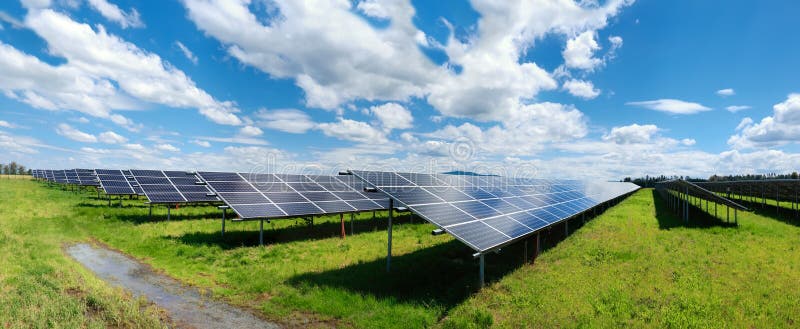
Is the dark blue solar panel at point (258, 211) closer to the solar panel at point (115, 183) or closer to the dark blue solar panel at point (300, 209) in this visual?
the dark blue solar panel at point (300, 209)

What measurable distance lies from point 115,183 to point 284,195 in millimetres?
25812

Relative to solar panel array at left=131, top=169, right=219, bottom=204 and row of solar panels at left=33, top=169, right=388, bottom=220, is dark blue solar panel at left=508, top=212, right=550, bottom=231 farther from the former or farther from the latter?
solar panel array at left=131, top=169, right=219, bottom=204

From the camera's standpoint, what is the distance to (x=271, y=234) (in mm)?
22969

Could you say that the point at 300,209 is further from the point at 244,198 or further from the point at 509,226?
the point at 509,226

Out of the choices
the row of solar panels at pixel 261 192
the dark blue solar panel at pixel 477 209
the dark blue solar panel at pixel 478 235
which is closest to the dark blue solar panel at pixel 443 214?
the dark blue solar panel at pixel 478 235

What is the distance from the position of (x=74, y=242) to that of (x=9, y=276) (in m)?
9.00

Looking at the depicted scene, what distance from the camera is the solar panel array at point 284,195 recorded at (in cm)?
2158

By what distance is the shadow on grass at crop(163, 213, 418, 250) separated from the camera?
20.6 metres

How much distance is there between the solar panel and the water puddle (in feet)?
66.0

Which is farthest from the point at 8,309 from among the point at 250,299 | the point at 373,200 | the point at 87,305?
the point at 373,200

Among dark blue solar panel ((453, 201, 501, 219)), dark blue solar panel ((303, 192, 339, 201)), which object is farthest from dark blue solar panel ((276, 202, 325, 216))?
dark blue solar panel ((453, 201, 501, 219))

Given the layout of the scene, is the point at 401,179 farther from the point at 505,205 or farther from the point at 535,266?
the point at 535,266

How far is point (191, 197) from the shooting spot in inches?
1246

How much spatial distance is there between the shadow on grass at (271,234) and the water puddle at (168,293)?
12.9 ft
